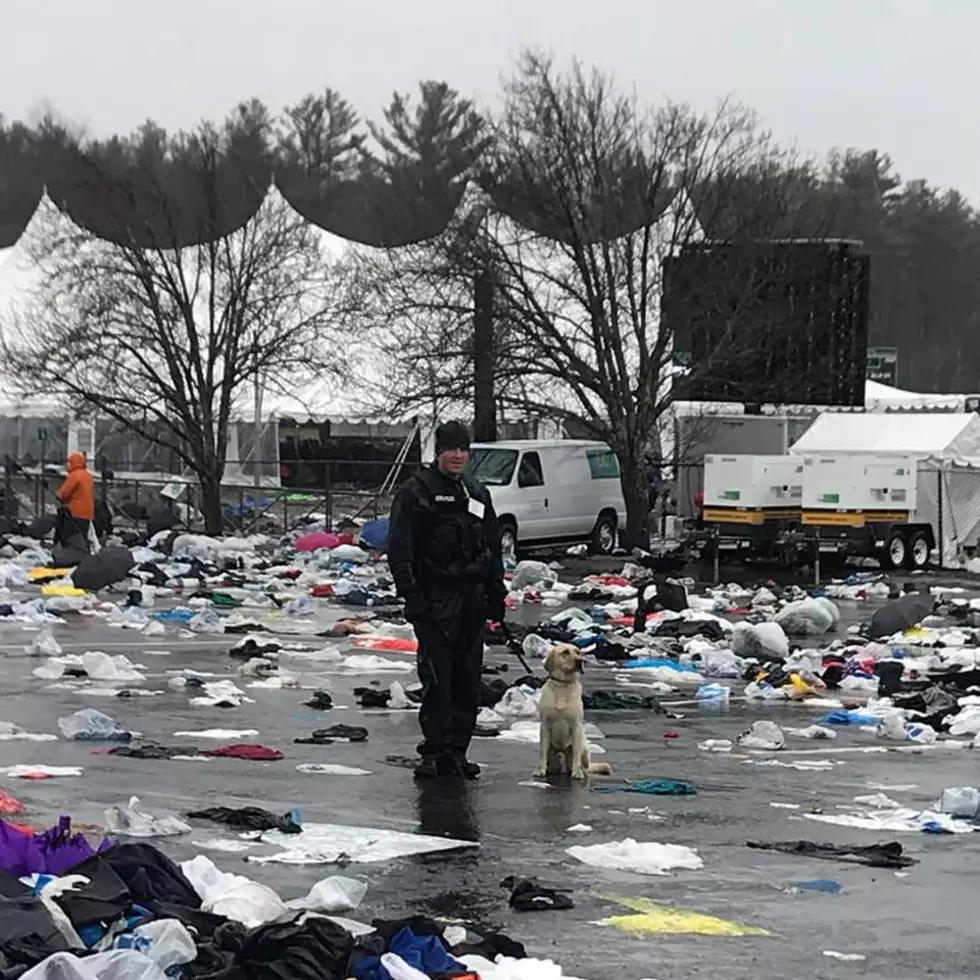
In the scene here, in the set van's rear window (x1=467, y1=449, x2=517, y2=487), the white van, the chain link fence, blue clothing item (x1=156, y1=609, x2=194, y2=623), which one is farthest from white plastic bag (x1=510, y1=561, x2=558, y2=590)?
the chain link fence

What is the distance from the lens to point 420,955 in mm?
5617

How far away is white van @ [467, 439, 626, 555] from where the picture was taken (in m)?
32.4

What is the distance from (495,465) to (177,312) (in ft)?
26.4

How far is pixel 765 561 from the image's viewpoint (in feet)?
107

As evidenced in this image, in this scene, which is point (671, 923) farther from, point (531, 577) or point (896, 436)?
point (896, 436)

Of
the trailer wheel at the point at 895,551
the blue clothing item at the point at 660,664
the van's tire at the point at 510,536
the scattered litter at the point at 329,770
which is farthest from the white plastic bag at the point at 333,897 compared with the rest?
the trailer wheel at the point at 895,551

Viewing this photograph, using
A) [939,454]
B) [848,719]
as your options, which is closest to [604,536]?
[939,454]

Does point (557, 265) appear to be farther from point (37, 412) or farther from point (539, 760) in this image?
point (539, 760)

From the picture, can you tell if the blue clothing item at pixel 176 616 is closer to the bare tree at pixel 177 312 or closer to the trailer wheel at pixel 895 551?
the trailer wheel at pixel 895 551

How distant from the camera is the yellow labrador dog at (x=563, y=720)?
388 inches

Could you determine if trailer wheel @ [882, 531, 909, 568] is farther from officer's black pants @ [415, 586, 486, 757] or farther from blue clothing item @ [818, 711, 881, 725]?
officer's black pants @ [415, 586, 486, 757]

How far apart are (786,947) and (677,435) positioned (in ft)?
105

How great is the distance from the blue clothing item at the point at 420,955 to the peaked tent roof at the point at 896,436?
26763mm

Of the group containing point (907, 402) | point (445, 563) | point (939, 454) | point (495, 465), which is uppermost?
point (907, 402)
